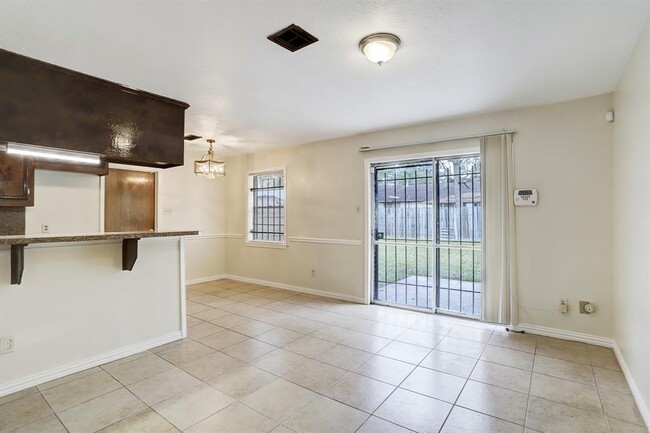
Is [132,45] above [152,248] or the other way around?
above

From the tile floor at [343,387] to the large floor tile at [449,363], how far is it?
17 mm

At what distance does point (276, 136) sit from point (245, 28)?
2.93 m

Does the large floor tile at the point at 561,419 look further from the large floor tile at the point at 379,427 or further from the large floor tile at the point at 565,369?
the large floor tile at the point at 379,427

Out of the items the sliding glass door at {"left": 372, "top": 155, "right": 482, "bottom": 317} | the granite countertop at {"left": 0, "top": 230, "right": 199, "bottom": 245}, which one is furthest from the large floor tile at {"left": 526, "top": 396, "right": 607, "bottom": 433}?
the granite countertop at {"left": 0, "top": 230, "right": 199, "bottom": 245}

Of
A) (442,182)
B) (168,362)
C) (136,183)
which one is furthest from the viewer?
(136,183)

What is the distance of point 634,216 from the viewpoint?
2486 millimetres

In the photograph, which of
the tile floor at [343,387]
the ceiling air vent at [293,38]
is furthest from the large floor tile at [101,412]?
the ceiling air vent at [293,38]

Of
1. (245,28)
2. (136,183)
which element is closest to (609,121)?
(245,28)

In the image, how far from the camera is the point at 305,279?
5.61m

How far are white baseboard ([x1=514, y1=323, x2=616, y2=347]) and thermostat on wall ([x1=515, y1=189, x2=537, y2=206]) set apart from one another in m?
1.35

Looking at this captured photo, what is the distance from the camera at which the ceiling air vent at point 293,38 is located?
2.19m

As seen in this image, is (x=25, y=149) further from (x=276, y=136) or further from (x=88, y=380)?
(x=276, y=136)

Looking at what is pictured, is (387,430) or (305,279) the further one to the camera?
(305,279)

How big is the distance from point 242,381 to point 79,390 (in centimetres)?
120
